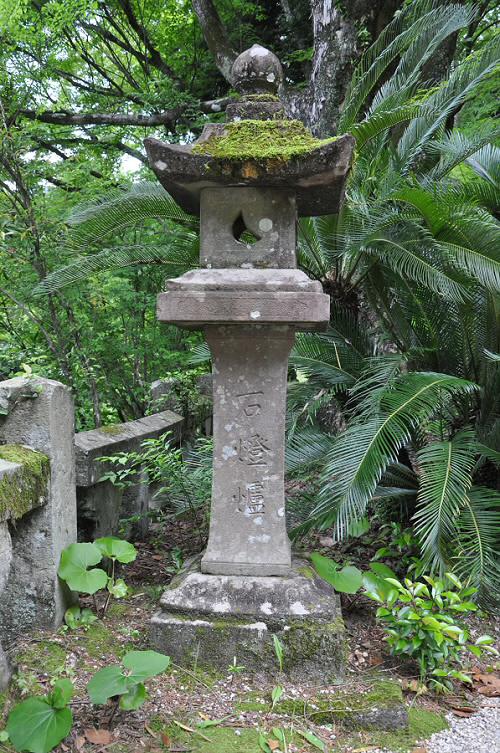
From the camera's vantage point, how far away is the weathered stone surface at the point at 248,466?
307cm

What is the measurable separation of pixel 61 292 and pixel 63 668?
3045 mm

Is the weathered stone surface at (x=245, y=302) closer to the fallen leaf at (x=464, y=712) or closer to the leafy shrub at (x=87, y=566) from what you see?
the leafy shrub at (x=87, y=566)

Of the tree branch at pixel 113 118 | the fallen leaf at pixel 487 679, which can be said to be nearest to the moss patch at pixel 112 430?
the fallen leaf at pixel 487 679

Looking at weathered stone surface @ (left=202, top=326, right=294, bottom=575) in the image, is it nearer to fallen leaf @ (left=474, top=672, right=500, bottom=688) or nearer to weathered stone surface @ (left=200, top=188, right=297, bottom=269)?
weathered stone surface @ (left=200, top=188, right=297, bottom=269)

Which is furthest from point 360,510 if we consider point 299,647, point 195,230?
point 195,230

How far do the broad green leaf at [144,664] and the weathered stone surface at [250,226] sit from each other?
1.71m

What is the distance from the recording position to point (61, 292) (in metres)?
4.98

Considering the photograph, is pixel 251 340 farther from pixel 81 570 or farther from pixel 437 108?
pixel 437 108

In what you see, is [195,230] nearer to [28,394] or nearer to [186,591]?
[28,394]

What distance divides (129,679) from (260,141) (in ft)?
7.40

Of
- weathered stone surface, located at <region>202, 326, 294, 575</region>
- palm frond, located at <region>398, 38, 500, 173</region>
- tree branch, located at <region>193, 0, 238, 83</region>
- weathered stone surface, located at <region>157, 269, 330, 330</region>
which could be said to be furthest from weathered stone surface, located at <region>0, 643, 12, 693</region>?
tree branch, located at <region>193, 0, 238, 83</region>

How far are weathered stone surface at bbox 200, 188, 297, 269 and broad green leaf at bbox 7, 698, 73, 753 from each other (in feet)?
6.36

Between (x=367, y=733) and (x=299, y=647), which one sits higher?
(x=299, y=647)

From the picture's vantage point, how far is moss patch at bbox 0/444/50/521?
8.50ft
